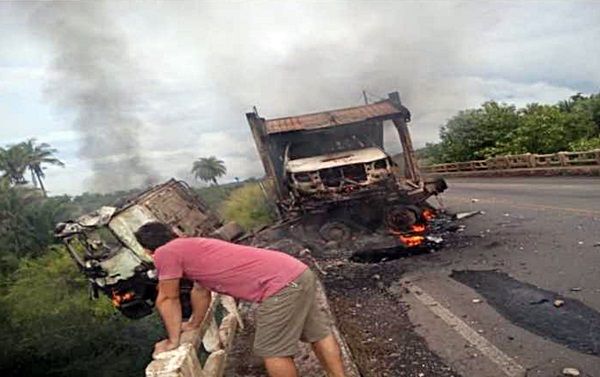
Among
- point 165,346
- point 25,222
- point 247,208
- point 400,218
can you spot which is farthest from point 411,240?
point 25,222

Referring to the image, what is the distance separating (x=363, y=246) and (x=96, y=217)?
487 cm

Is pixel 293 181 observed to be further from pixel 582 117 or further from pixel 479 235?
pixel 582 117

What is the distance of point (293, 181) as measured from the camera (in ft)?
35.3

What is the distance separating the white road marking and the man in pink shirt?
193 cm

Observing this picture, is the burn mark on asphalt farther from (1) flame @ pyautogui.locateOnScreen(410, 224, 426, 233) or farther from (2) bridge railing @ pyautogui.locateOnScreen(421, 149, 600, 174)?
(2) bridge railing @ pyautogui.locateOnScreen(421, 149, 600, 174)

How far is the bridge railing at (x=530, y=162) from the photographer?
16.8 meters

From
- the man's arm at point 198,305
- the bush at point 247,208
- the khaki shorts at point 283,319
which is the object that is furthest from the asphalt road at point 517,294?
the bush at point 247,208

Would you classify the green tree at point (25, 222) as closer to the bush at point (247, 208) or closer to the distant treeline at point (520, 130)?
the bush at point (247, 208)

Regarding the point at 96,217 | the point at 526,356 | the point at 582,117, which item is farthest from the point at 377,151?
the point at 582,117

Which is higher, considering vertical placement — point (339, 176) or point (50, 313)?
point (339, 176)

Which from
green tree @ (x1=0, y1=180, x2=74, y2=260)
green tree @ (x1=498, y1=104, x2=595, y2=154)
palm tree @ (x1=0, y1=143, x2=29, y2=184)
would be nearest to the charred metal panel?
green tree @ (x1=498, y1=104, x2=595, y2=154)

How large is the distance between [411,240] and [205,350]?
Answer: 6.29 m

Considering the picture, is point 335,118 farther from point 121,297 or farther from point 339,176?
point 121,297

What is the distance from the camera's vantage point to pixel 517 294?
19.8ft
